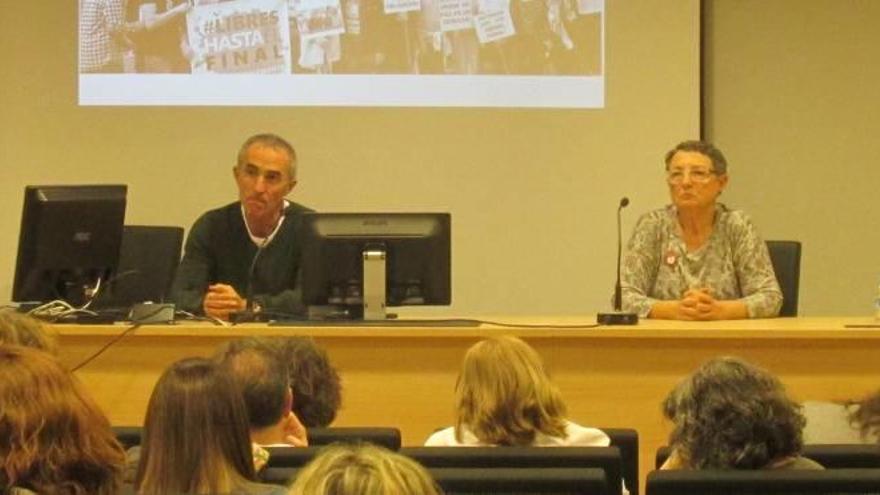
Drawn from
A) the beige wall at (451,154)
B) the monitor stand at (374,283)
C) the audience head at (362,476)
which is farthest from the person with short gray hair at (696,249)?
the audience head at (362,476)

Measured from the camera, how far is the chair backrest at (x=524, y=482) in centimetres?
248

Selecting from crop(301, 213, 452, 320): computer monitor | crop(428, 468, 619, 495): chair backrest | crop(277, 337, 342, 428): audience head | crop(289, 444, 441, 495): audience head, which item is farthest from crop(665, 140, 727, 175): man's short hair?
crop(289, 444, 441, 495): audience head

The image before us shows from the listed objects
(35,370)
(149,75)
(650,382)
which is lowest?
(650,382)

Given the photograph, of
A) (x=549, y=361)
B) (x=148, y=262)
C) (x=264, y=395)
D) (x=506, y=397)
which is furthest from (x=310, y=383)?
(x=148, y=262)

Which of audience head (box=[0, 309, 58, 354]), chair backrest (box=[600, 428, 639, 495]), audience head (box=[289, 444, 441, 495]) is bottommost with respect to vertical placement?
chair backrest (box=[600, 428, 639, 495])

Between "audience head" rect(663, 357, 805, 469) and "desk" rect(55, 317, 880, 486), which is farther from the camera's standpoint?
"desk" rect(55, 317, 880, 486)

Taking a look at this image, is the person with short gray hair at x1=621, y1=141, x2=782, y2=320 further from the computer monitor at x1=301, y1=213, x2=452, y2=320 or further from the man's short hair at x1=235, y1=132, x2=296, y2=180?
the man's short hair at x1=235, y1=132, x2=296, y2=180

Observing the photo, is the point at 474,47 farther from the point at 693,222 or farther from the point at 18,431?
the point at 18,431

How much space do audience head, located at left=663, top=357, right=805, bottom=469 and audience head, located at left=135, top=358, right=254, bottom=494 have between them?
97 centimetres

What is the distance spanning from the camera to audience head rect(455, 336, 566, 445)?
329 centimetres

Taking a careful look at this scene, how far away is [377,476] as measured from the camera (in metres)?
1.69

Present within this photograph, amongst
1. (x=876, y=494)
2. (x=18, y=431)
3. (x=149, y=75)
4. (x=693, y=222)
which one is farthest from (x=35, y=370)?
(x=149, y=75)

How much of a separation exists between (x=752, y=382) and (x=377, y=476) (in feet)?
4.83

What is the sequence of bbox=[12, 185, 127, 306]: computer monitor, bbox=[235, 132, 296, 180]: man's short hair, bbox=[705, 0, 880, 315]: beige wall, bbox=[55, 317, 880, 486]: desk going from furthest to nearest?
bbox=[705, 0, 880, 315]: beige wall, bbox=[235, 132, 296, 180]: man's short hair, bbox=[12, 185, 127, 306]: computer monitor, bbox=[55, 317, 880, 486]: desk
